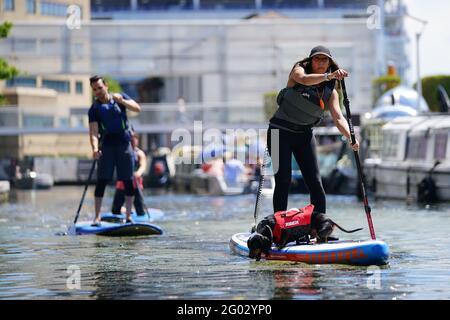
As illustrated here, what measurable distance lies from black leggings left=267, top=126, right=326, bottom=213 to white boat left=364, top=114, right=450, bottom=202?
658 inches

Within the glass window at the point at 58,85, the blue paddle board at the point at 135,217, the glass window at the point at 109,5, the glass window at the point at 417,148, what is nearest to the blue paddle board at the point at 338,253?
the blue paddle board at the point at 135,217

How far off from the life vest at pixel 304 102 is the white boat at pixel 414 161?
669 inches

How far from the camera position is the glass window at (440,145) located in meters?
34.1

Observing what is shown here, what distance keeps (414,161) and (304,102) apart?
21781 mm

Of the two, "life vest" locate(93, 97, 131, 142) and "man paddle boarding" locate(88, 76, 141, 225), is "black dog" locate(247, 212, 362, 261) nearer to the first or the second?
"man paddle boarding" locate(88, 76, 141, 225)

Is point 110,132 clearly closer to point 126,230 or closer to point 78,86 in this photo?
point 126,230

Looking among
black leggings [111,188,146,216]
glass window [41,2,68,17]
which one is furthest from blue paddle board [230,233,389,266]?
glass window [41,2,68,17]

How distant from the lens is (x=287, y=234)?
14.8m

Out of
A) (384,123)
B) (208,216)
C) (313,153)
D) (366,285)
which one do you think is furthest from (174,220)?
(384,123)

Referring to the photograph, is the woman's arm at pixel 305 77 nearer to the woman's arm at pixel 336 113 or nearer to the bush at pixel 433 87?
the woman's arm at pixel 336 113

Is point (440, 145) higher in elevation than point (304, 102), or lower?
lower

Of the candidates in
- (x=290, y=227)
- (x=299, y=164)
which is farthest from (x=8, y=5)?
(x=290, y=227)

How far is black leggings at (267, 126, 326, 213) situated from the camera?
1556 cm
